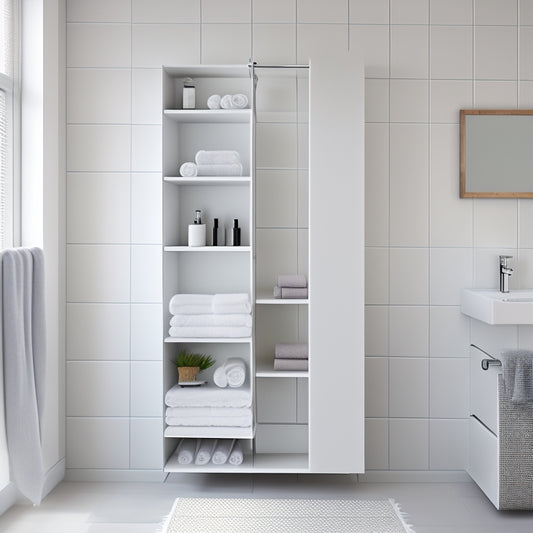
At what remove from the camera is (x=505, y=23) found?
349 cm

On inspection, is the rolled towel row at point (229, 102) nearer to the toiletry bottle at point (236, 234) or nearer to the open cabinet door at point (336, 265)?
the open cabinet door at point (336, 265)

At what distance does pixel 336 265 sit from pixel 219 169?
2.36 feet

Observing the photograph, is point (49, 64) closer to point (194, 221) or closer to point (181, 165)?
point (181, 165)

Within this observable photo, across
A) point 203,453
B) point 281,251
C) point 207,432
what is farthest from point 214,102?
point 203,453

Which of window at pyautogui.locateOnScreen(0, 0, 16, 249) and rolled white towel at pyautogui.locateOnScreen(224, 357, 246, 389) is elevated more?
window at pyautogui.locateOnScreen(0, 0, 16, 249)

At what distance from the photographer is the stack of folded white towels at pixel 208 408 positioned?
3.25m

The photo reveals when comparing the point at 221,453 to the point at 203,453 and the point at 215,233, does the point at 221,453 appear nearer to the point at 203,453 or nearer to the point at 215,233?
the point at 203,453

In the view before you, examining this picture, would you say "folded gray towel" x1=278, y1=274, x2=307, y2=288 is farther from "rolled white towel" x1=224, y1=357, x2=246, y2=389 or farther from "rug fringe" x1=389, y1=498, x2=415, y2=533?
"rug fringe" x1=389, y1=498, x2=415, y2=533

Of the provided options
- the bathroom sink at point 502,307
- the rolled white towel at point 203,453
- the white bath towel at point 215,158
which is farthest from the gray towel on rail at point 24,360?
the bathroom sink at point 502,307

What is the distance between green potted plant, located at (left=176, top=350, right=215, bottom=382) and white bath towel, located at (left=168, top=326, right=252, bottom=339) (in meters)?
0.22

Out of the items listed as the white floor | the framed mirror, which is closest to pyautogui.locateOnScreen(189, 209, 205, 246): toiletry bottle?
the white floor

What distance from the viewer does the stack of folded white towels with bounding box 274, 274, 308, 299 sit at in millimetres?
3281

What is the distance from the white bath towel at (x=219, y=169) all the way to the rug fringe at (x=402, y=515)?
173 cm

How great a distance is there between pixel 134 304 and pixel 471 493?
193 cm
